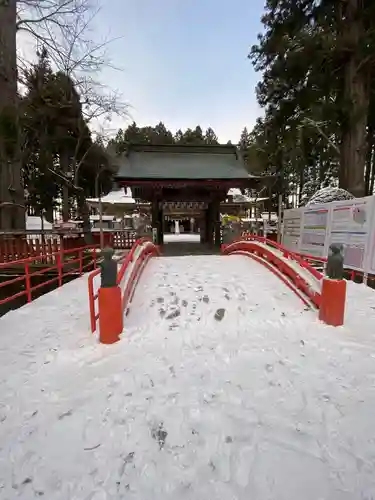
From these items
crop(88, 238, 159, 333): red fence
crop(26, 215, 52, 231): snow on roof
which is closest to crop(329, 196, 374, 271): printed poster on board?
crop(88, 238, 159, 333): red fence

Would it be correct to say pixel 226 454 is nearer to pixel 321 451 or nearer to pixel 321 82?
pixel 321 451

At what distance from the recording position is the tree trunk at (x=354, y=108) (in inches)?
519

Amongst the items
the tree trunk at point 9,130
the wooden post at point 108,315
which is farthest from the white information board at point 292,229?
the tree trunk at point 9,130

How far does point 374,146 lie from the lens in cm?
2470

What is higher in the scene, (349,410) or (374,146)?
(374,146)

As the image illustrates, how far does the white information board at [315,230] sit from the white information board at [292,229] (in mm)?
438

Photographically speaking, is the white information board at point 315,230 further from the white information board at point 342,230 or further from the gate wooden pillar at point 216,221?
the gate wooden pillar at point 216,221

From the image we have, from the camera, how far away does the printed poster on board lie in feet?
23.5

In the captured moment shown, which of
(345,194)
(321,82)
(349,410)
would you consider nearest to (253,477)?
(349,410)

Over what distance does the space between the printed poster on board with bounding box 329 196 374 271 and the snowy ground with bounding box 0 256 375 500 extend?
2.60 m

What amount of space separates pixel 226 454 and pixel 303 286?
387 cm

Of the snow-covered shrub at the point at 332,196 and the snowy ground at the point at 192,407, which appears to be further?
the snow-covered shrub at the point at 332,196

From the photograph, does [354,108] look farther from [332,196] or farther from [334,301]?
[334,301]

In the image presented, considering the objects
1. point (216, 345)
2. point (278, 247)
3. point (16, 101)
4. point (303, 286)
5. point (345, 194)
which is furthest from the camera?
point (16, 101)
